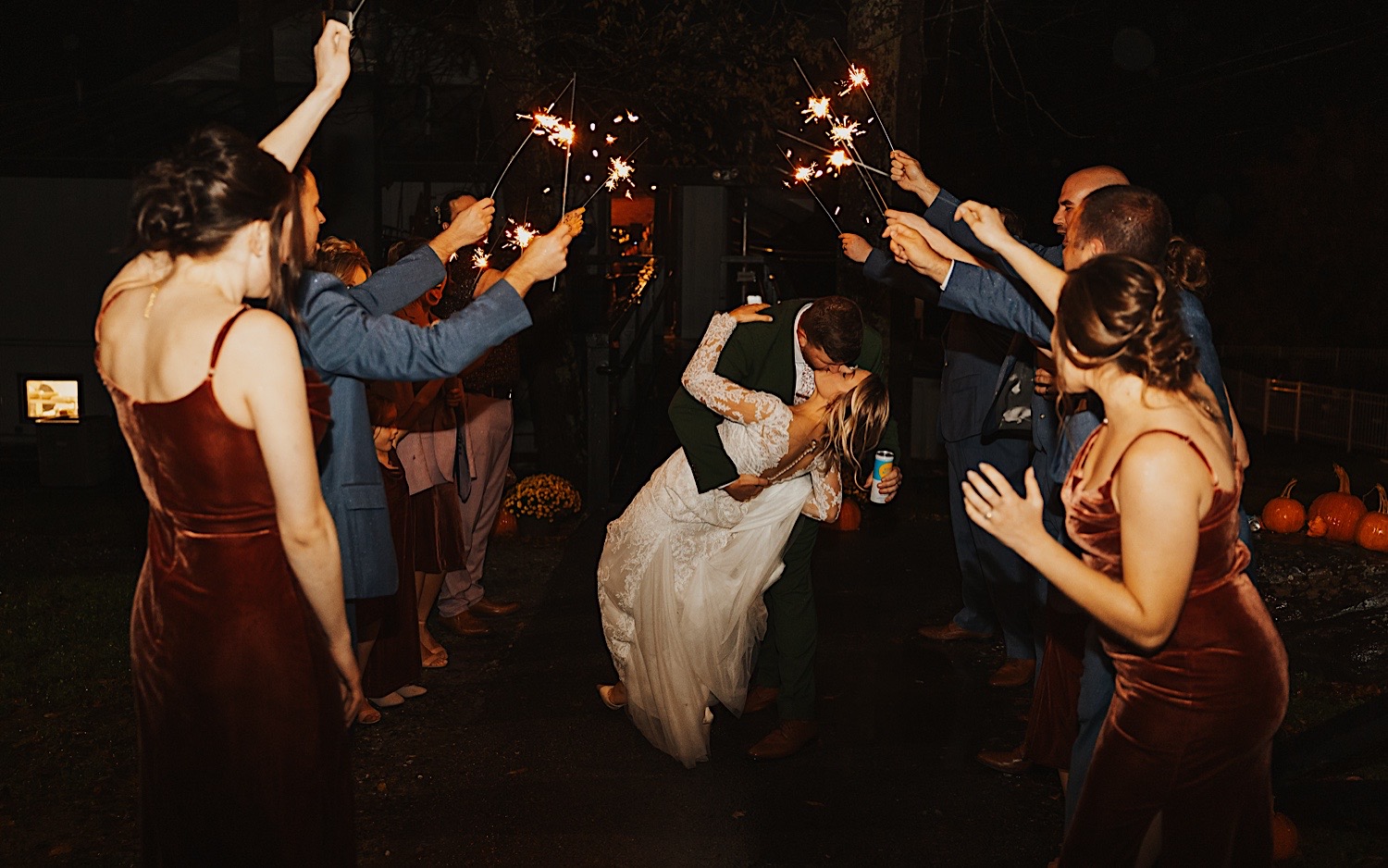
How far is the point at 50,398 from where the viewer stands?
1753 cm

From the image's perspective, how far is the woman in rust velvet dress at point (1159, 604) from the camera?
2627mm

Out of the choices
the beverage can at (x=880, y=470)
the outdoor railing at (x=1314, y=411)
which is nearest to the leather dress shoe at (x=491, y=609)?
the beverage can at (x=880, y=470)

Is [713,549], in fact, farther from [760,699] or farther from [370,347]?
[370,347]

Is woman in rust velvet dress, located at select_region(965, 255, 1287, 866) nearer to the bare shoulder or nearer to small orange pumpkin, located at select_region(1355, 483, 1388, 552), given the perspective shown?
the bare shoulder

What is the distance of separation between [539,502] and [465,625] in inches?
113

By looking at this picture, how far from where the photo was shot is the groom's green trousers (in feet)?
16.9

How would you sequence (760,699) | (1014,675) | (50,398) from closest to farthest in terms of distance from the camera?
(760,699) → (1014,675) → (50,398)

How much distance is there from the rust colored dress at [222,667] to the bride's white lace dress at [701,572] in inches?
87.2

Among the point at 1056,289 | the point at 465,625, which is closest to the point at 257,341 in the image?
the point at 1056,289

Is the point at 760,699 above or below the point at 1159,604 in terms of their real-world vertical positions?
below

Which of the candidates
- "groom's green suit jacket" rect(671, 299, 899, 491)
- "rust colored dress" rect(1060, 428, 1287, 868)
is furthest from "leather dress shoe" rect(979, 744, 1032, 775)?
"rust colored dress" rect(1060, 428, 1287, 868)

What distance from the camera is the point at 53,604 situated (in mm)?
7605

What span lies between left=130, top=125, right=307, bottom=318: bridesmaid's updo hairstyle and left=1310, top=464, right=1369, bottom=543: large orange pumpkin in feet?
22.3

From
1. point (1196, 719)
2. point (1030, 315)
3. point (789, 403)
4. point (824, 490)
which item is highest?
point (1030, 315)
